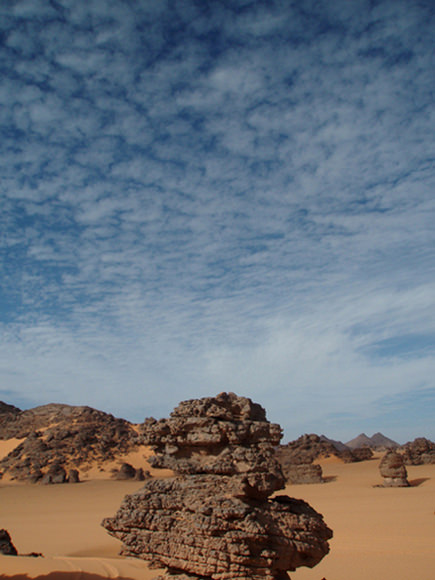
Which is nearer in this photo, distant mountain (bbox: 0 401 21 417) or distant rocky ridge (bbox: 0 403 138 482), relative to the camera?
distant rocky ridge (bbox: 0 403 138 482)

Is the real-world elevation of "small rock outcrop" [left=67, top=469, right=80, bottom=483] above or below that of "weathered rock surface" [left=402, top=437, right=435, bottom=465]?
below

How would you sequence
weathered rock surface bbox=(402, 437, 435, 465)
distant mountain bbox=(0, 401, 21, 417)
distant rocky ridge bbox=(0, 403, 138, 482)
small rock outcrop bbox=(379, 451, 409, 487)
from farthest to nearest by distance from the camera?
distant mountain bbox=(0, 401, 21, 417) → weathered rock surface bbox=(402, 437, 435, 465) → distant rocky ridge bbox=(0, 403, 138, 482) → small rock outcrop bbox=(379, 451, 409, 487)

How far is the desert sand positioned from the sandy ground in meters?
0.02

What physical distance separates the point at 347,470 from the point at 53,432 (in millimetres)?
29819

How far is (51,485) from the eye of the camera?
→ 1298 inches

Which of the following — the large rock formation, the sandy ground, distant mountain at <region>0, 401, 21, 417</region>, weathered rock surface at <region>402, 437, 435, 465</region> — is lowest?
the sandy ground

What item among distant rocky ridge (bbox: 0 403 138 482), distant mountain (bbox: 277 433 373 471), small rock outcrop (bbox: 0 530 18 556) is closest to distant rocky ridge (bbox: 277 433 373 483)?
distant mountain (bbox: 277 433 373 471)

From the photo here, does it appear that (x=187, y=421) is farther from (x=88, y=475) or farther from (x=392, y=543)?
(x=88, y=475)

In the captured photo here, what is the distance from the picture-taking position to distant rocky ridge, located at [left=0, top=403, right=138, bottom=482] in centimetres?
3772

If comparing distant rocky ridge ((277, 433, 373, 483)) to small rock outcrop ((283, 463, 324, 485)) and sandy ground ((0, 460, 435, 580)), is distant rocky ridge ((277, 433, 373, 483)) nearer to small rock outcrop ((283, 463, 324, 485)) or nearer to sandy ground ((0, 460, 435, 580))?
small rock outcrop ((283, 463, 324, 485))

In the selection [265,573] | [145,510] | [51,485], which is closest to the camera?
[265,573]

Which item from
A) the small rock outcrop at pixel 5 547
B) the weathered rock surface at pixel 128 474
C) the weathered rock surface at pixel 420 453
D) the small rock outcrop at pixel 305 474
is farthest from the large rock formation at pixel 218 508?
the weathered rock surface at pixel 420 453

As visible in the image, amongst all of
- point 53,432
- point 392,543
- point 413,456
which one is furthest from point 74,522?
point 413,456

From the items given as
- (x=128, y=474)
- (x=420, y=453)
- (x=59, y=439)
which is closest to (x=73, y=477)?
(x=128, y=474)
